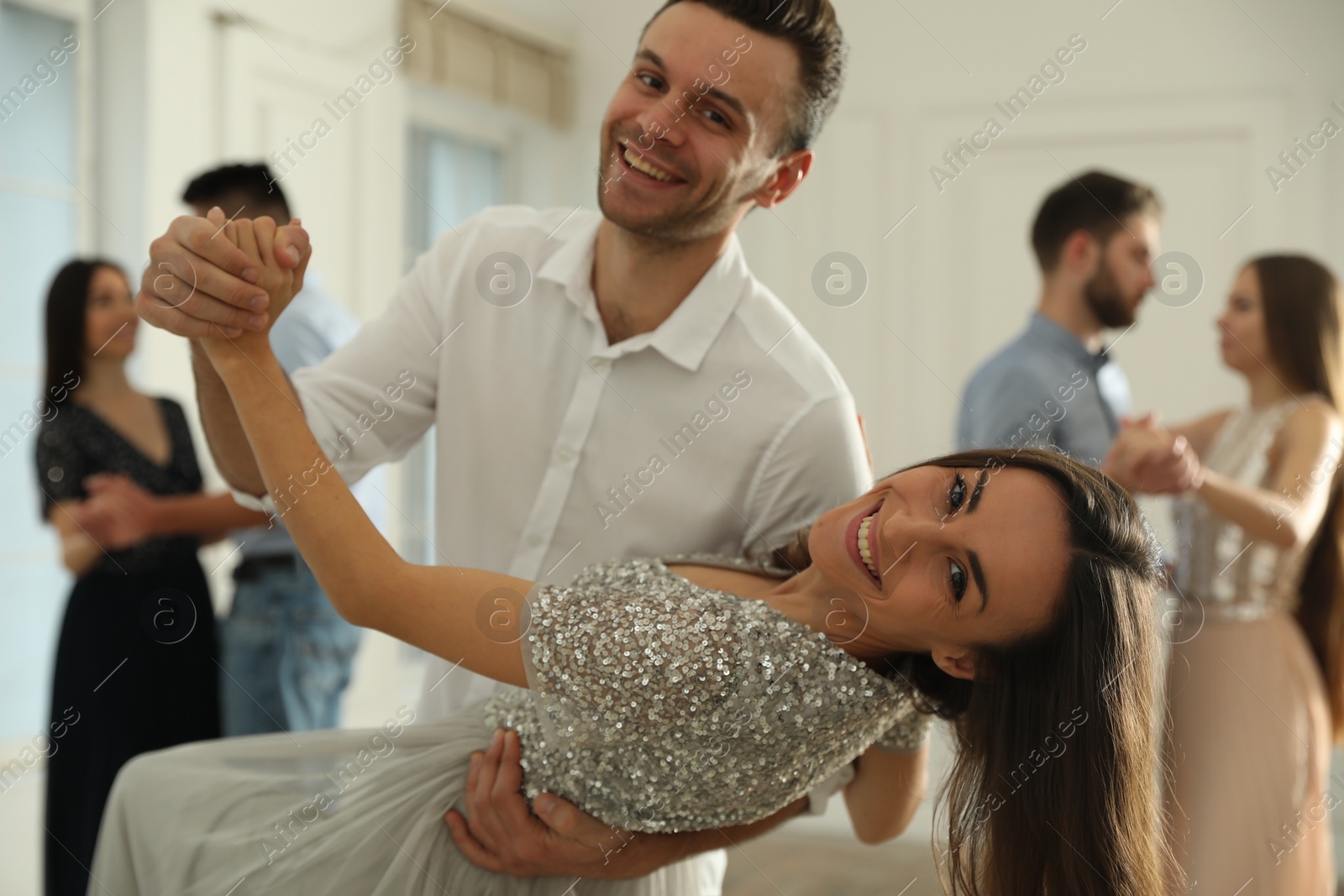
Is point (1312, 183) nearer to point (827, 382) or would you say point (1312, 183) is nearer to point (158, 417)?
point (827, 382)

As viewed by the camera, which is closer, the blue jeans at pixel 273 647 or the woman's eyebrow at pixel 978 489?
the woman's eyebrow at pixel 978 489

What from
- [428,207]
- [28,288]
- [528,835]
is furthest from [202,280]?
[428,207]

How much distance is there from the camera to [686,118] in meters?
1.24

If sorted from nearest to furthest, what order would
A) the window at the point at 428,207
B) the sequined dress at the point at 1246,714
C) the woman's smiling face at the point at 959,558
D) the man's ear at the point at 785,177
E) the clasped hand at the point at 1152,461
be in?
1. the woman's smiling face at the point at 959,558
2. the man's ear at the point at 785,177
3. the clasped hand at the point at 1152,461
4. the sequined dress at the point at 1246,714
5. the window at the point at 428,207

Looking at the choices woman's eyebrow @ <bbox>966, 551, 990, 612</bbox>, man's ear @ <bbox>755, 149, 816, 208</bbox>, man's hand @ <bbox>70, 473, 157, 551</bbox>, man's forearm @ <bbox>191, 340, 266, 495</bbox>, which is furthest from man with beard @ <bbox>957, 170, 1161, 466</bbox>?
man's hand @ <bbox>70, 473, 157, 551</bbox>

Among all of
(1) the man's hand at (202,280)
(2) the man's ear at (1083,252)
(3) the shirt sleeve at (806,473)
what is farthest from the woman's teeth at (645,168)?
(2) the man's ear at (1083,252)

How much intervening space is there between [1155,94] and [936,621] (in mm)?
3634

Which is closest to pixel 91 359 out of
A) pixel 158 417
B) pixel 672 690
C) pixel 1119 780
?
pixel 158 417

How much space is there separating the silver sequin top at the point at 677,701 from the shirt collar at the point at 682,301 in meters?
0.31

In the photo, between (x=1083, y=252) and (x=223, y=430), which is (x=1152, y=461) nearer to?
(x=1083, y=252)

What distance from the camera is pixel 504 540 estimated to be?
4.41 feet

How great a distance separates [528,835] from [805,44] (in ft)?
3.02

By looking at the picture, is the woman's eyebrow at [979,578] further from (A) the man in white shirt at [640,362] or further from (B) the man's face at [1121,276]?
(B) the man's face at [1121,276]

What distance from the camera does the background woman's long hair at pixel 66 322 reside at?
236cm
